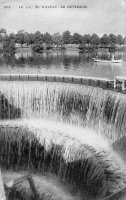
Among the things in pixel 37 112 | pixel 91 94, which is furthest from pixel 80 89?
pixel 37 112

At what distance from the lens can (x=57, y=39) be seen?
91.6 metres

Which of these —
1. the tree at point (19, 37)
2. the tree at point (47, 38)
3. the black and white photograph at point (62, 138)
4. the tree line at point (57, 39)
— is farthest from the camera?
the tree at point (19, 37)

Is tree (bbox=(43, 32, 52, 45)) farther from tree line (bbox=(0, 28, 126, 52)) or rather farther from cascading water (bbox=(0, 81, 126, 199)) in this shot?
cascading water (bbox=(0, 81, 126, 199))

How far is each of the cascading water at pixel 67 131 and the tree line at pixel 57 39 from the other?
62.5m

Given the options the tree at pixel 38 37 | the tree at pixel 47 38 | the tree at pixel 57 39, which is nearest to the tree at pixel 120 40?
the tree at pixel 57 39

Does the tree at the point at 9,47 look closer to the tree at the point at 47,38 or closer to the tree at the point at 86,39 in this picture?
the tree at the point at 47,38

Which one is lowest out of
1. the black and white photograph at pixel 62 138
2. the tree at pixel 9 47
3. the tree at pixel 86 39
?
the black and white photograph at pixel 62 138

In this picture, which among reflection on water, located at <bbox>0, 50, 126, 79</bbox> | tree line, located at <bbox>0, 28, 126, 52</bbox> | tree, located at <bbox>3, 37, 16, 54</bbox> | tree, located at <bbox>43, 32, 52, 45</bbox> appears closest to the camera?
reflection on water, located at <bbox>0, 50, 126, 79</bbox>

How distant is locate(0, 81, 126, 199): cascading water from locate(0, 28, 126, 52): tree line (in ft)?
205

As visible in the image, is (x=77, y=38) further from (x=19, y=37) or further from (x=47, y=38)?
(x=19, y=37)

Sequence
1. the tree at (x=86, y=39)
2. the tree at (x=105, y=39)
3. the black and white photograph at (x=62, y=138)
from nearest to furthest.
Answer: the black and white photograph at (x=62, y=138)
the tree at (x=105, y=39)
the tree at (x=86, y=39)

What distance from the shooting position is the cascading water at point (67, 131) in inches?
639

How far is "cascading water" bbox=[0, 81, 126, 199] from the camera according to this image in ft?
53.3

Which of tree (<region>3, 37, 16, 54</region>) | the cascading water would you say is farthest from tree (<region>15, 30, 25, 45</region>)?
the cascading water
